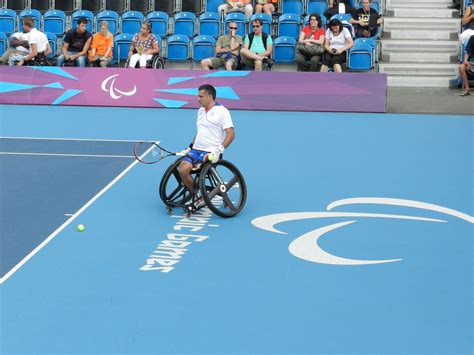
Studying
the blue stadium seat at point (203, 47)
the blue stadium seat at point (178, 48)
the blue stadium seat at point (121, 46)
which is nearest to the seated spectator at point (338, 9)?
the blue stadium seat at point (203, 47)

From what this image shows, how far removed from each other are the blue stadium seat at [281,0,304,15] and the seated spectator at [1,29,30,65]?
667cm

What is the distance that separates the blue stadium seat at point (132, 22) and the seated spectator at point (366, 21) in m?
5.46

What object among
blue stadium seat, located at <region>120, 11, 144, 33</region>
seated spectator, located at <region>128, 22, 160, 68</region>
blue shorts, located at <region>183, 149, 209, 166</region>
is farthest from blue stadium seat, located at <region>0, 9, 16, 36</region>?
blue shorts, located at <region>183, 149, 209, 166</region>

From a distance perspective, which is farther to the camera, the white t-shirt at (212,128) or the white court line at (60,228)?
the white t-shirt at (212,128)

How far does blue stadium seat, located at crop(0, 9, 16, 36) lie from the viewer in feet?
81.1

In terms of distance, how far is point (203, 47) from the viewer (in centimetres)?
2314

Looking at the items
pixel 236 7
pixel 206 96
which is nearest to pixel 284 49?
pixel 236 7

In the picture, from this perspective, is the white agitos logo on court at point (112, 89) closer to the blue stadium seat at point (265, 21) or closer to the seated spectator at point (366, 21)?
the blue stadium seat at point (265, 21)

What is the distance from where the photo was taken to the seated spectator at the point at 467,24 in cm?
2227

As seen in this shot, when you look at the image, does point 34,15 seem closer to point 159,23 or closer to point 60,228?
point 159,23

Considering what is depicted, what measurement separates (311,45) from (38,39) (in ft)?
21.8

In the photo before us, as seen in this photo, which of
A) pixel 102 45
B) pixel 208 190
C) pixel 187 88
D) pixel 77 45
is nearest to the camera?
pixel 208 190

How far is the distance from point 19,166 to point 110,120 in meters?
5.08

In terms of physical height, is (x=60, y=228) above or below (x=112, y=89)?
below
